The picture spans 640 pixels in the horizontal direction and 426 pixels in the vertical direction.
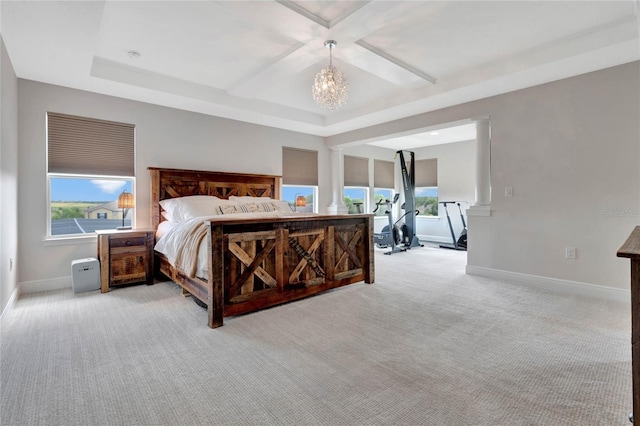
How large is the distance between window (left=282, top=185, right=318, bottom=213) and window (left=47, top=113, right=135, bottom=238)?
293 centimetres

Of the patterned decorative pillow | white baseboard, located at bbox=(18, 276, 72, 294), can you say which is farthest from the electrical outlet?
white baseboard, located at bbox=(18, 276, 72, 294)

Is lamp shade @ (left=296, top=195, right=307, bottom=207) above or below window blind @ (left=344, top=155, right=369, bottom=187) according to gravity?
below

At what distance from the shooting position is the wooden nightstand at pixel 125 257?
3.70 m

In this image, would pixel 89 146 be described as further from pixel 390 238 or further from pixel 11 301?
pixel 390 238

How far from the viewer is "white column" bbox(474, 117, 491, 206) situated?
4484mm

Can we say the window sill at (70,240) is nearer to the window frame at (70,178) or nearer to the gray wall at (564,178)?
the window frame at (70,178)

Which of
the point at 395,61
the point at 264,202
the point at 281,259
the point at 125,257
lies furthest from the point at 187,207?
the point at 395,61

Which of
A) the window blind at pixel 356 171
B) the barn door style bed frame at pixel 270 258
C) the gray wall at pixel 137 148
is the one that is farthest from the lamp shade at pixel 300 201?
the barn door style bed frame at pixel 270 258

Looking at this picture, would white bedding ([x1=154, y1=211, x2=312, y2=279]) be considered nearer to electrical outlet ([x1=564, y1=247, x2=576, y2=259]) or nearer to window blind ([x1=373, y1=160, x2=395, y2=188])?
electrical outlet ([x1=564, y1=247, x2=576, y2=259])

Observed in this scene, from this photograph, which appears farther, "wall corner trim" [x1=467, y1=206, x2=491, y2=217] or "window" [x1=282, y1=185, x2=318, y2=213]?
"window" [x1=282, y1=185, x2=318, y2=213]

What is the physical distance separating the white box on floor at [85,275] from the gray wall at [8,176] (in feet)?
1.72

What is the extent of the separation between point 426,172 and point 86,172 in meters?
7.78

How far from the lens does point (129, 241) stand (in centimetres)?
393

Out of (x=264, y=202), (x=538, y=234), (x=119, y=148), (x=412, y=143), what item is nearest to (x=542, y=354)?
(x=538, y=234)
